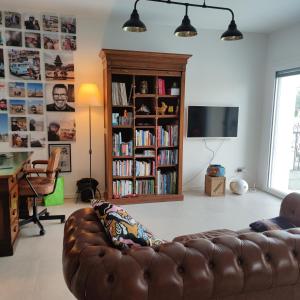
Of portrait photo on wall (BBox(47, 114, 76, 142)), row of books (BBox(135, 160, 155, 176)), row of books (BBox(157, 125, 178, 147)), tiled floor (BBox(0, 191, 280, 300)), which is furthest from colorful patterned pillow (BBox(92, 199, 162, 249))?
portrait photo on wall (BBox(47, 114, 76, 142))

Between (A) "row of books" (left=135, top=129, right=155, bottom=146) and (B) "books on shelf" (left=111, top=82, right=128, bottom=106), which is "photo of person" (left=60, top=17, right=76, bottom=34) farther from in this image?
(A) "row of books" (left=135, top=129, right=155, bottom=146)

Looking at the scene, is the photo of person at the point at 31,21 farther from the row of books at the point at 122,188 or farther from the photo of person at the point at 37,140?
the row of books at the point at 122,188

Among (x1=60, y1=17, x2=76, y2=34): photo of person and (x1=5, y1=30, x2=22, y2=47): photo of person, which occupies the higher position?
(x1=60, y1=17, x2=76, y2=34): photo of person

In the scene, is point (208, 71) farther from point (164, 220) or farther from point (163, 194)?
point (164, 220)

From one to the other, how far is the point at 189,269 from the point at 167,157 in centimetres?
331

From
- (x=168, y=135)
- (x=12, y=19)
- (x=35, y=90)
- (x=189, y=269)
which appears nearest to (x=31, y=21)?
(x=12, y=19)

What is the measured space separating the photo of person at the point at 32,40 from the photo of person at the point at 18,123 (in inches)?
40.3

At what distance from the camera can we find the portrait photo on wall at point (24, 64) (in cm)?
401

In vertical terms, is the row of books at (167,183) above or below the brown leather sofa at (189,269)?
below

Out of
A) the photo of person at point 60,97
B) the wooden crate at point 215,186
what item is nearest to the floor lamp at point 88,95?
the photo of person at point 60,97

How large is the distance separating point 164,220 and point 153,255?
2464mm

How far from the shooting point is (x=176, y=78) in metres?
4.50

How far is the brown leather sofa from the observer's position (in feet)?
3.66

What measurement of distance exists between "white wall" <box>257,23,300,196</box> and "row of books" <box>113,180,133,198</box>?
96.1 inches
